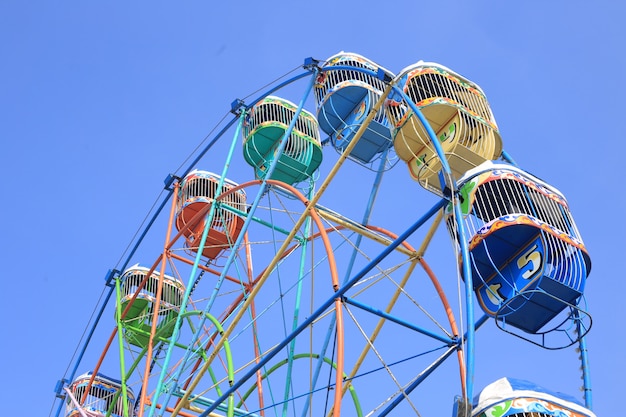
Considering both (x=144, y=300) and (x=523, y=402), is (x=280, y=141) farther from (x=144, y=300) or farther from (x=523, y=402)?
(x=523, y=402)

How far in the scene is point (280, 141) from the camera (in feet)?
58.0

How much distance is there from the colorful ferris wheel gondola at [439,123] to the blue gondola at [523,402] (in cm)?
327

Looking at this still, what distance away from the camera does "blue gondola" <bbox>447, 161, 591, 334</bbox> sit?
10.9m

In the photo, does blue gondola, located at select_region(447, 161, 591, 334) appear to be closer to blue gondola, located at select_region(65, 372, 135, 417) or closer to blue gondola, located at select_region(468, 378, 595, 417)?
blue gondola, located at select_region(468, 378, 595, 417)

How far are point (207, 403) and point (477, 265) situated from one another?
213 inches

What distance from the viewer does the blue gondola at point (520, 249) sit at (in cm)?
1089

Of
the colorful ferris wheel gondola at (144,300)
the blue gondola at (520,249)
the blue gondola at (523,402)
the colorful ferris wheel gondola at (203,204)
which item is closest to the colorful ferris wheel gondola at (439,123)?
the blue gondola at (520,249)

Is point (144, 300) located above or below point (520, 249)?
above

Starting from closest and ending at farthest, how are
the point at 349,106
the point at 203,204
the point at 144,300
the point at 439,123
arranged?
the point at 439,123 < the point at 349,106 < the point at 203,204 < the point at 144,300

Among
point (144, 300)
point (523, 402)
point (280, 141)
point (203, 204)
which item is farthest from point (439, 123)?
point (144, 300)

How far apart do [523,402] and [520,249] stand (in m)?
1.78

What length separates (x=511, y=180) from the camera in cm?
1152

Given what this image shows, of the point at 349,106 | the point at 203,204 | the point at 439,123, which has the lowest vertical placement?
the point at 439,123

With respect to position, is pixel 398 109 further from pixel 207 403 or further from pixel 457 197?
pixel 207 403
